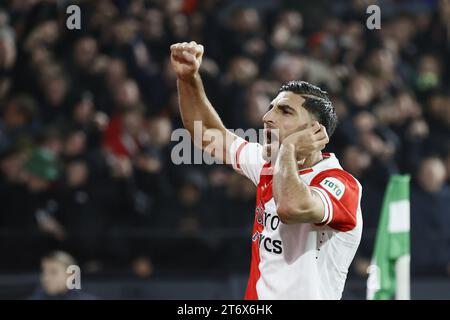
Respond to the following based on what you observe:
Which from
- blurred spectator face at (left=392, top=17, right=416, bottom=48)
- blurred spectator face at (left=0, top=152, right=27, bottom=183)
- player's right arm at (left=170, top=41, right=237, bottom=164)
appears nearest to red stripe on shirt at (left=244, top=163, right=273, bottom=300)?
player's right arm at (left=170, top=41, right=237, bottom=164)

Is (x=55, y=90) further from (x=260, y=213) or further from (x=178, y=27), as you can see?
(x=260, y=213)

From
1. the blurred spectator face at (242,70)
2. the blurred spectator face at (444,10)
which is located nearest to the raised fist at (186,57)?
the blurred spectator face at (242,70)

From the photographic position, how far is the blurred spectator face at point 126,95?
7648 mm

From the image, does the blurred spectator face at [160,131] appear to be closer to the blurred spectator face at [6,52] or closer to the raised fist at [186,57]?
the blurred spectator face at [6,52]

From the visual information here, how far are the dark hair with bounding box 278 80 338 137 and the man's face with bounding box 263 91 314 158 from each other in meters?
0.02

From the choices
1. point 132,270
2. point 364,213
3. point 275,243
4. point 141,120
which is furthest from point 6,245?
point 275,243

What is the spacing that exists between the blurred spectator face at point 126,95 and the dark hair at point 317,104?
422cm

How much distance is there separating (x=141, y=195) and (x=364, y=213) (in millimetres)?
1811

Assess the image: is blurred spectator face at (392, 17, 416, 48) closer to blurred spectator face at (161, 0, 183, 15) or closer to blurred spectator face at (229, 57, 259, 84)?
blurred spectator face at (229, 57, 259, 84)

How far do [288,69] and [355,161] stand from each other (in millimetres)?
1357

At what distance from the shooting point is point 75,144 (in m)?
7.18

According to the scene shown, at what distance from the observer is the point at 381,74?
8.53m

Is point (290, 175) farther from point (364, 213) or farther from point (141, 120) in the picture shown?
point (141, 120)

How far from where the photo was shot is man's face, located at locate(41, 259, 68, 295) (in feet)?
19.4
